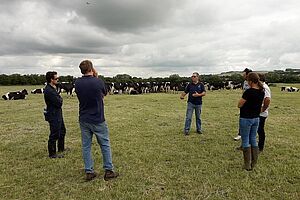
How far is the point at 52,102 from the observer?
7137 mm

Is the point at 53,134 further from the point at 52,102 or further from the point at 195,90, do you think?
the point at 195,90

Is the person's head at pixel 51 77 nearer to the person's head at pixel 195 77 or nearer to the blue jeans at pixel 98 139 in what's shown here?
the blue jeans at pixel 98 139

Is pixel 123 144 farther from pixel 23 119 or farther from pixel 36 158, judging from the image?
pixel 23 119

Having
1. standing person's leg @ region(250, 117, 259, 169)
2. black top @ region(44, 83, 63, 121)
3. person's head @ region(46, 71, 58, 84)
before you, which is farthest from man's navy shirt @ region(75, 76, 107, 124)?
standing person's leg @ region(250, 117, 259, 169)

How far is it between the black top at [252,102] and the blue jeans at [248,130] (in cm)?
11

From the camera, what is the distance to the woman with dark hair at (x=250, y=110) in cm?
619

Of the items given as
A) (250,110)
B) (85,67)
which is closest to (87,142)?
(85,67)

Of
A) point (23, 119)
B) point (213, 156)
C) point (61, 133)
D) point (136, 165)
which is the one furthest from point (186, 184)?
point (23, 119)

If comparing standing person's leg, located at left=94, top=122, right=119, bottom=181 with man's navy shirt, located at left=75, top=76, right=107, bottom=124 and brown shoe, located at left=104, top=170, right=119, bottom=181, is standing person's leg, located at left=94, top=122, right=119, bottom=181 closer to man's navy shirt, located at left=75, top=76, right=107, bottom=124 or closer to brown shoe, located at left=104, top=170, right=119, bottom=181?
brown shoe, located at left=104, top=170, right=119, bottom=181

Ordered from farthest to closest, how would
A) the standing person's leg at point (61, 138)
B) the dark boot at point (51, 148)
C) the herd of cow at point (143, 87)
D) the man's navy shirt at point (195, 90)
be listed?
the herd of cow at point (143, 87)
the man's navy shirt at point (195, 90)
the standing person's leg at point (61, 138)
the dark boot at point (51, 148)

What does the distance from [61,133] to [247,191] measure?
482 cm

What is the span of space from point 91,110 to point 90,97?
0.85 ft

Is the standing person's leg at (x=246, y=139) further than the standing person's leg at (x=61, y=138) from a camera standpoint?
No

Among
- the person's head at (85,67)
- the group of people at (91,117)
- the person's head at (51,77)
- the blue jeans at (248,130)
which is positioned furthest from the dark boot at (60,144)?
the blue jeans at (248,130)
